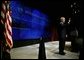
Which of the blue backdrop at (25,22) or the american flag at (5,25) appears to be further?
the blue backdrop at (25,22)

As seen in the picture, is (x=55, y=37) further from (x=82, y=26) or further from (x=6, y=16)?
(x=82, y=26)

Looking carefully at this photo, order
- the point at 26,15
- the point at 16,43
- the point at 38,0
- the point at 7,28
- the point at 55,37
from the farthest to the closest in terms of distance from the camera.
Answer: the point at 55,37 → the point at 38,0 → the point at 26,15 → the point at 16,43 → the point at 7,28

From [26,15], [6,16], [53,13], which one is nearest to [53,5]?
[53,13]

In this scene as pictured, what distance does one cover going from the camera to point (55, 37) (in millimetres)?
25891

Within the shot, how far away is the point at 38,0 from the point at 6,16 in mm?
10087

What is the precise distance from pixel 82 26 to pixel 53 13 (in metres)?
21.6

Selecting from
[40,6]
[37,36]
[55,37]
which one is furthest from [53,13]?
[37,36]

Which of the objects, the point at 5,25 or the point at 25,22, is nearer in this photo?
the point at 5,25

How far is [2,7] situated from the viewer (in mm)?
7043

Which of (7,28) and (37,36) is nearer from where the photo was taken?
(7,28)

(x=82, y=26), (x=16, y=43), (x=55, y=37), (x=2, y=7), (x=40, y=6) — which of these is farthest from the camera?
(x=55, y=37)

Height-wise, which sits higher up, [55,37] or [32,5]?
[32,5]

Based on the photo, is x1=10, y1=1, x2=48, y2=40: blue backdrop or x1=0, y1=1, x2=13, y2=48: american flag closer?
x1=0, y1=1, x2=13, y2=48: american flag

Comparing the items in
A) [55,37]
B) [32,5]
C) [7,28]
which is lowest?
[55,37]
